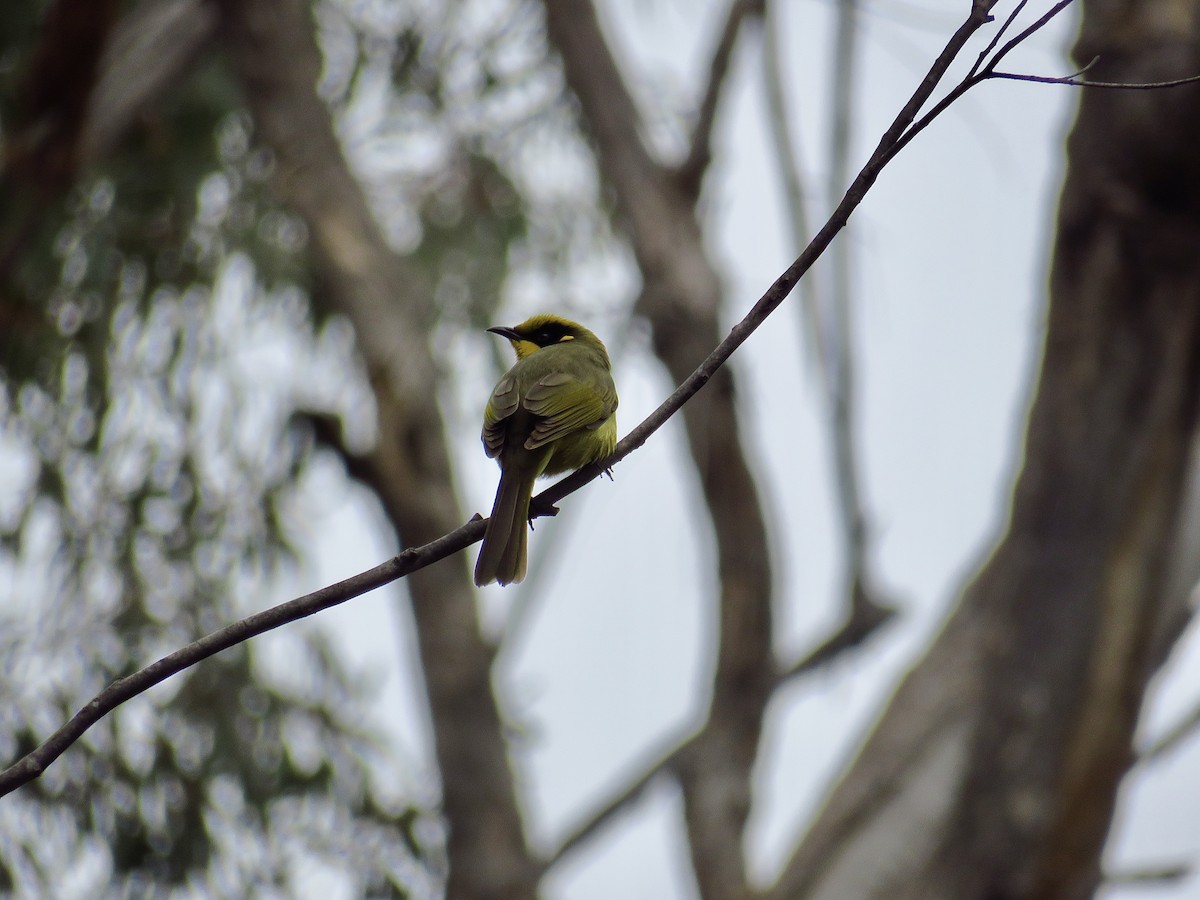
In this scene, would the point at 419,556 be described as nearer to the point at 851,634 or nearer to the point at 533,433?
the point at 533,433

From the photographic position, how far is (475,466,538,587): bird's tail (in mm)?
3004

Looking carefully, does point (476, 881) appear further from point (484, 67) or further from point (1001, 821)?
point (484, 67)

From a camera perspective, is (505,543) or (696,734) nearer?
(505,543)

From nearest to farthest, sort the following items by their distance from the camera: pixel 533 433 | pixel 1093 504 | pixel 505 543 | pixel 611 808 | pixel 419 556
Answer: pixel 419 556
pixel 505 543
pixel 533 433
pixel 1093 504
pixel 611 808

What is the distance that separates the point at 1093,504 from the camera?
4027 mm

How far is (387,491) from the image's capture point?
5469 mm

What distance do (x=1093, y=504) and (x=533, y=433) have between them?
5.80ft

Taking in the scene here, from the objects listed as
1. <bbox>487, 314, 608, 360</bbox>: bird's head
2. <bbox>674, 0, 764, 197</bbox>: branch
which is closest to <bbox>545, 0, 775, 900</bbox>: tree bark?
<bbox>674, 0, 764, 197</bbox>: branch

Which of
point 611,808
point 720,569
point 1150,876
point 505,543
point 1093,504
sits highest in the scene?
point 505,543

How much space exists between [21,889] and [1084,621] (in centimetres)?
494

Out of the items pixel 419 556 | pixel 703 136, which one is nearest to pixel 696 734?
pixel 703 136

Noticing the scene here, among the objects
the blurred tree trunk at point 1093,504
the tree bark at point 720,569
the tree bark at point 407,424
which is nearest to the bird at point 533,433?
the blurred tree trunk at point 1093,504

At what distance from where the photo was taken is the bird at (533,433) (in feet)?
Result: 9.95

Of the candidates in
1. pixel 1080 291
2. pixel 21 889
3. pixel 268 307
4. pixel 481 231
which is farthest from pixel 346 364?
pixel 1080 291
